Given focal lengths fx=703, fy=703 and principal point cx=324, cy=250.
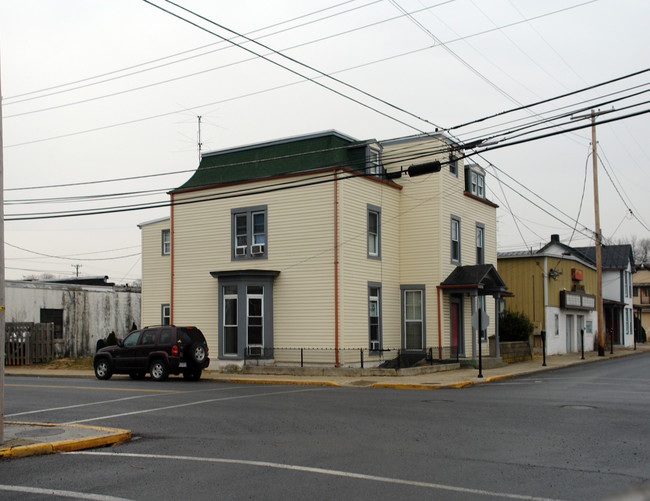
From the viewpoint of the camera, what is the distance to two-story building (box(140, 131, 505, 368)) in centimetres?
2703

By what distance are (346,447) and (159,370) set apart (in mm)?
15094

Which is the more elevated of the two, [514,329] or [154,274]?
[154,274]

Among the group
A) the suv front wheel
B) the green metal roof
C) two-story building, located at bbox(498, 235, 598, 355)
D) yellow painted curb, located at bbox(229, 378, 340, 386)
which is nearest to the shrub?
two-story building, located at bbox(498, 235, 598, 355)

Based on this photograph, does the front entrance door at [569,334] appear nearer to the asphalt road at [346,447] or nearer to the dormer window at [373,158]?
the dormer window at [373,158]

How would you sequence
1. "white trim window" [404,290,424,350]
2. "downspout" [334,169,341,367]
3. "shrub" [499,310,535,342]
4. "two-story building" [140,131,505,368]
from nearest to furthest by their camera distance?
"downspout" [334,169,341,367] < "two-story building" [140,131,505,368] < "white trim window" [404,290,424,350] < "shrub" [499,310,535,342]

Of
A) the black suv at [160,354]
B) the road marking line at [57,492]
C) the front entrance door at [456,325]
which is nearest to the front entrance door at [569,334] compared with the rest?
the front entrance door at [456,325]

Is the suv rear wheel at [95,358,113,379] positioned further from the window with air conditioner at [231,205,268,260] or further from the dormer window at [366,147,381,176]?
the dormer window at [366,147,381,176]

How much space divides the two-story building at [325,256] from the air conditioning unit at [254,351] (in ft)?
0.13

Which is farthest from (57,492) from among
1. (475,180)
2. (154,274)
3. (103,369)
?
(475,180)

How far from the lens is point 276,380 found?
23.5 meters

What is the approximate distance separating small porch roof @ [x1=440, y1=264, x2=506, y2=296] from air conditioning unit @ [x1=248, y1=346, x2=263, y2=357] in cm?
795

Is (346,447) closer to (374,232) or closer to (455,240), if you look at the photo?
(374,232)

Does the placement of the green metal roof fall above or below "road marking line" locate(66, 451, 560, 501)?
above

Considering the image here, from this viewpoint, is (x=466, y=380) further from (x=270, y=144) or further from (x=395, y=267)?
(x=270, y=144)
